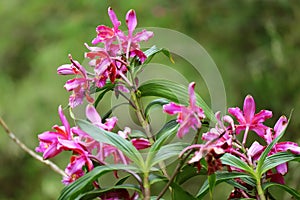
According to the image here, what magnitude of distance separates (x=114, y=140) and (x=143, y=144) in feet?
0.14

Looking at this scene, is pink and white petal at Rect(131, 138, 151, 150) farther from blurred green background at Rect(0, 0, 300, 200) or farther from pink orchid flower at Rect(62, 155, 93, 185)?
blurred green background at Rect(0, 0, 300, 200)

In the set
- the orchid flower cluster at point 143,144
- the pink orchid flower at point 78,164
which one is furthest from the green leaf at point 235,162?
the pink orchid flower at point 78,164

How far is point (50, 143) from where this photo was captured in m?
0.42

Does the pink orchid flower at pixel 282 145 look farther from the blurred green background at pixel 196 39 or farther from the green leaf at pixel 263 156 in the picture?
the blurred green background at pixel 196 39

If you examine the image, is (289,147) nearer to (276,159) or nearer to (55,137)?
(276,159)

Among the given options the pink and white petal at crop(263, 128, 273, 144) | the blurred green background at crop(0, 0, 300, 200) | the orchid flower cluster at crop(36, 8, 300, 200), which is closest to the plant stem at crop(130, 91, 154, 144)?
the orchid flower cluster at crop(36, 8, 300, 200)

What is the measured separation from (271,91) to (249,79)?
0.14 m

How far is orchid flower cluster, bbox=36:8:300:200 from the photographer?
370mm

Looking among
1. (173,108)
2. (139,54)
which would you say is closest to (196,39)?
(139,54)

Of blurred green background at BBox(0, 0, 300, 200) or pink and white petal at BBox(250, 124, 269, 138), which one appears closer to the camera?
pink and white petal at BBox(250, 124, 269, 138)

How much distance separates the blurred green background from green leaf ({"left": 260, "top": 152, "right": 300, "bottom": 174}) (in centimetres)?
119

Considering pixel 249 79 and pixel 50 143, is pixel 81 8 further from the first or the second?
pixel 50 143

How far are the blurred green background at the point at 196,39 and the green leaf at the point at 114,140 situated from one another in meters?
1.27

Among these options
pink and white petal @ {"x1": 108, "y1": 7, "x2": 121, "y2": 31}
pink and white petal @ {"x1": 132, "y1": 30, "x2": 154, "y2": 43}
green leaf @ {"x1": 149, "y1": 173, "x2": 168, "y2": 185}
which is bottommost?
green leaf @ {"x1": 149, "y1": 173, "x2": 168, "y2": 185}
